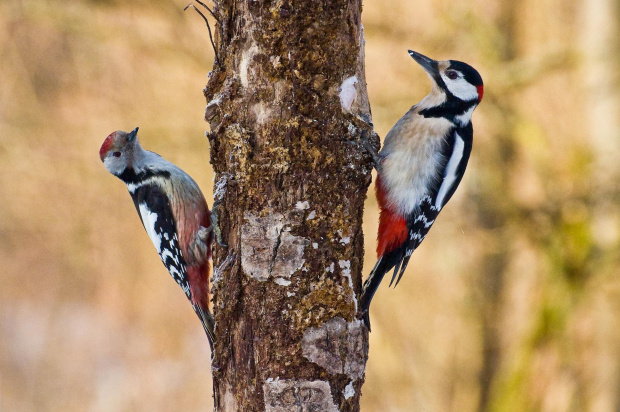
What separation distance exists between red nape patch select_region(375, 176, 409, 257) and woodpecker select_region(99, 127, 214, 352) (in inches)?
31.7

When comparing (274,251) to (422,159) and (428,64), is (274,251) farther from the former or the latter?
(428,64)

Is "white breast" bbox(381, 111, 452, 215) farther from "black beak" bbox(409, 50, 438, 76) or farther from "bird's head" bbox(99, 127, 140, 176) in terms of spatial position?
"bird's head" bbox(99, 127, 140, 176)

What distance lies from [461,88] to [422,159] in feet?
1.33

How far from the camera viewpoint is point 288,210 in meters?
2.23

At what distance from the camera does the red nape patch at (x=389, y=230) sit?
316 centimetres

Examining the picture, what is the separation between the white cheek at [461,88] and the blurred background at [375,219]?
3342mm

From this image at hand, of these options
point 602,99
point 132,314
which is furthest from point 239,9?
point 132,314

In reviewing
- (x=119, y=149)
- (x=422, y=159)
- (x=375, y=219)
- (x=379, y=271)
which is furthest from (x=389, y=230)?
(x=375, y=219)

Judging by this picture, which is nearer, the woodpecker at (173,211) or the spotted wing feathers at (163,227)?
the woodpecker at (173,211)

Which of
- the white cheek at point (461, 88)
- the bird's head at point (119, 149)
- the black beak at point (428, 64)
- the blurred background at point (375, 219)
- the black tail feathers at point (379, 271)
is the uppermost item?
the blurred background at point (375, 219)

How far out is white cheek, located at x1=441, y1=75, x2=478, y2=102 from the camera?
3.22m

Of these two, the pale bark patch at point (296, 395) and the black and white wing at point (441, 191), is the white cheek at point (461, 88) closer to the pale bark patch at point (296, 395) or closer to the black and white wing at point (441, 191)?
the black and white wing at point (441, 191)

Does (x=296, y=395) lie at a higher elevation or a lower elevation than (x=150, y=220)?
lower

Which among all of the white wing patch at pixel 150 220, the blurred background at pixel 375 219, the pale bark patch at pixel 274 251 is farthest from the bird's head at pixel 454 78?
the blurred background at pixel 375 219
